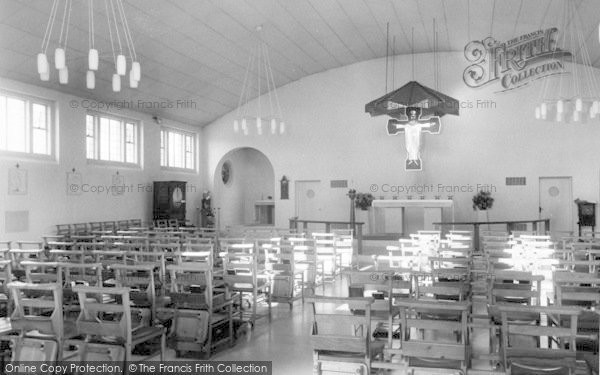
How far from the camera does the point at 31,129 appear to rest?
45.6ft

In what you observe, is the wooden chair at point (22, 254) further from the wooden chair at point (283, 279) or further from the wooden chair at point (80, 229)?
the wooden chair at point (80, 229)

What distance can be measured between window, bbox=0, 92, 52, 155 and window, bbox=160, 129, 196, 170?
536 centimetres

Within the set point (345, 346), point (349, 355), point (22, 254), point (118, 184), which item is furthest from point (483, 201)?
point (345, 346)

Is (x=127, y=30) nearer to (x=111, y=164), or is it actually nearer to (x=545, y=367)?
(x=111, y=164)

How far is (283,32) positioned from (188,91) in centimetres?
398

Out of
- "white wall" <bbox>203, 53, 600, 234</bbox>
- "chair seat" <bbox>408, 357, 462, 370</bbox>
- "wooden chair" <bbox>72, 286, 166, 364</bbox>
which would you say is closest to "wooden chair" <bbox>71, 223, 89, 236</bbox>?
"white wall" <bbox>203, 53, 600, 234</bbox>

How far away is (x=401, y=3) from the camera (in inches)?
536

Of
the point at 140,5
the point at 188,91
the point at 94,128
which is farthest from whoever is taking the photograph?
the point at 188,91

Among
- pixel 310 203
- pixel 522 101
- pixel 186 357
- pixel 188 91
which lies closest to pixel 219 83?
pixel 188 91

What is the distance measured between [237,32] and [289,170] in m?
6.99

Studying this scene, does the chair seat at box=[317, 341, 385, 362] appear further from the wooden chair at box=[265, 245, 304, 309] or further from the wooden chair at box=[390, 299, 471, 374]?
the wooden chair at box=[265, 245, 304, 309]

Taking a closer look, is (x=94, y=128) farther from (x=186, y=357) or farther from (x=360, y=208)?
(x=186, y=357)

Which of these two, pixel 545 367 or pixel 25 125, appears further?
pixel 25 125

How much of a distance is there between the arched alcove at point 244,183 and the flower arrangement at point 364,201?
5.93 m
